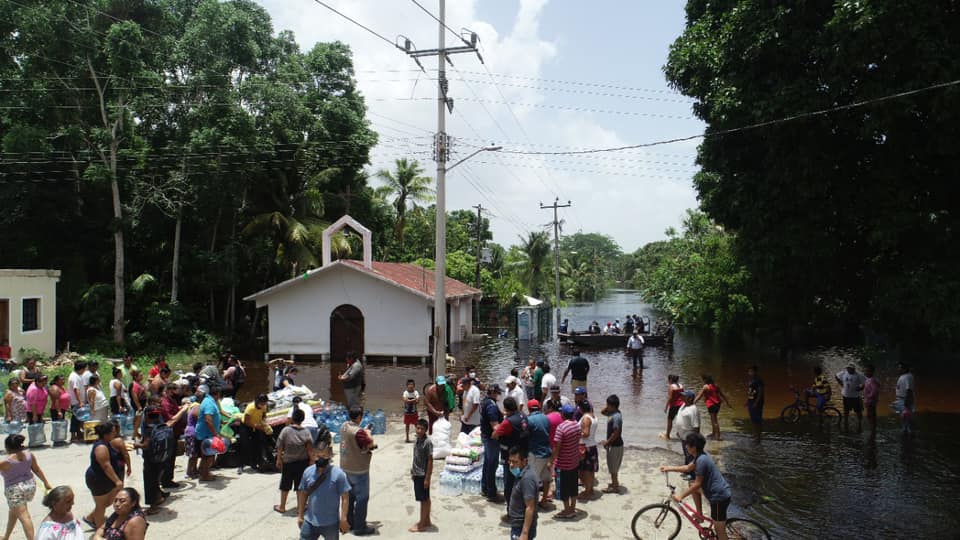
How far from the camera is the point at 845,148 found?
585 inches

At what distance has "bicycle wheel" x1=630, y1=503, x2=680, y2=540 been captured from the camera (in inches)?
329

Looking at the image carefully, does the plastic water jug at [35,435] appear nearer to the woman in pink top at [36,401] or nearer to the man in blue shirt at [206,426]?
the woman in pink top at [36,401]

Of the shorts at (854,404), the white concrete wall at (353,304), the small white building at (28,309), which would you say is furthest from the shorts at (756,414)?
the small white building at (28,309)

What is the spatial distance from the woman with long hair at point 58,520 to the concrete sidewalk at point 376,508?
100 inches

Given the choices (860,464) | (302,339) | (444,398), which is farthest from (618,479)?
(302,339)

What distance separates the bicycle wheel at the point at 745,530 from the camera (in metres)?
7.87

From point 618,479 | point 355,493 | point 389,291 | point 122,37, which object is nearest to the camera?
point 355,493

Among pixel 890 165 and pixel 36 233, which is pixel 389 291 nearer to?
pixel 36 233

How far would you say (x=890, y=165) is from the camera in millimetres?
14289

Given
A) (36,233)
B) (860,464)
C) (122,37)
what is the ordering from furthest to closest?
(36,233) < (122,37) < (860,464)

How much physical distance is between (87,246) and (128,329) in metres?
4.29

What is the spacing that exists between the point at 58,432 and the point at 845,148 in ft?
57.2

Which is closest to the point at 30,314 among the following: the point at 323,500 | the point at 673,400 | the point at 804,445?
the point at 323,500

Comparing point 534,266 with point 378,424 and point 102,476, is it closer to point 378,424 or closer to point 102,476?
point 378,424
